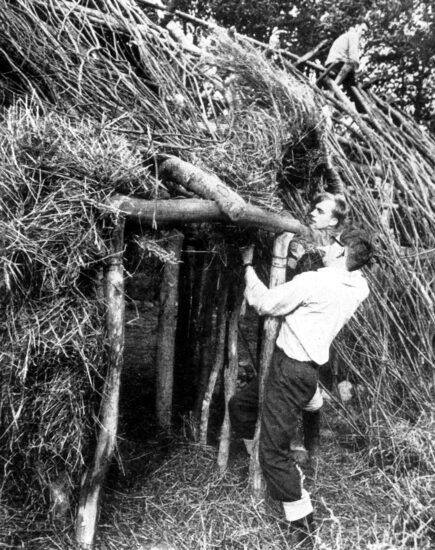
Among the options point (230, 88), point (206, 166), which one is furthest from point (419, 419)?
point (230, 88)

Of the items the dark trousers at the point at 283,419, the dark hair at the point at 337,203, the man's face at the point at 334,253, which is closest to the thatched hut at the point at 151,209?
the dark hair at the point at 337,203

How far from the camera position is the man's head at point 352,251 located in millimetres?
3176

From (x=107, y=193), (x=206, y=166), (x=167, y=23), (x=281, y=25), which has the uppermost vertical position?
(x=281, y=25)

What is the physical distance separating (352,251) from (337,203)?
136 cm

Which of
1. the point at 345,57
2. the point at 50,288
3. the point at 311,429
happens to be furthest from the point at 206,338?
the point at 345,57

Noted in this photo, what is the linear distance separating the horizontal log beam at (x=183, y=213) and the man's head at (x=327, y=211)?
0.99 m

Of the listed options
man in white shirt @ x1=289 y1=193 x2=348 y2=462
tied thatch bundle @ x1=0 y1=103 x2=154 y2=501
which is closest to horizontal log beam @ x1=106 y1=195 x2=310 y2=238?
tied thatch bundle @ x1=0 y1=103 x2=154 y2=501

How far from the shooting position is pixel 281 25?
1213 centimetres

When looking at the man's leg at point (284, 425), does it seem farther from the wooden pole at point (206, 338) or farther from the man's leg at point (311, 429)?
the wooden pole at point (206, 338)

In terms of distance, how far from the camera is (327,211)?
14.2 feet

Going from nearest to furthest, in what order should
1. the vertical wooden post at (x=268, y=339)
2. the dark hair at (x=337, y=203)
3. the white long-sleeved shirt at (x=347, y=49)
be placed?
the vertical wooden post at (x=268, y=339)
the dark hair at (x=337, y=203)
the white long-sleeved shirt at (x=347, y=49)

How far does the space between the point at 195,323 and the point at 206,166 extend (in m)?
1.90

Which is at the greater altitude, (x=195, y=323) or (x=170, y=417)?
(x=195, y=323)

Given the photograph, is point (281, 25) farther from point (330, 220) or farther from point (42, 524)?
point (42, 524)
